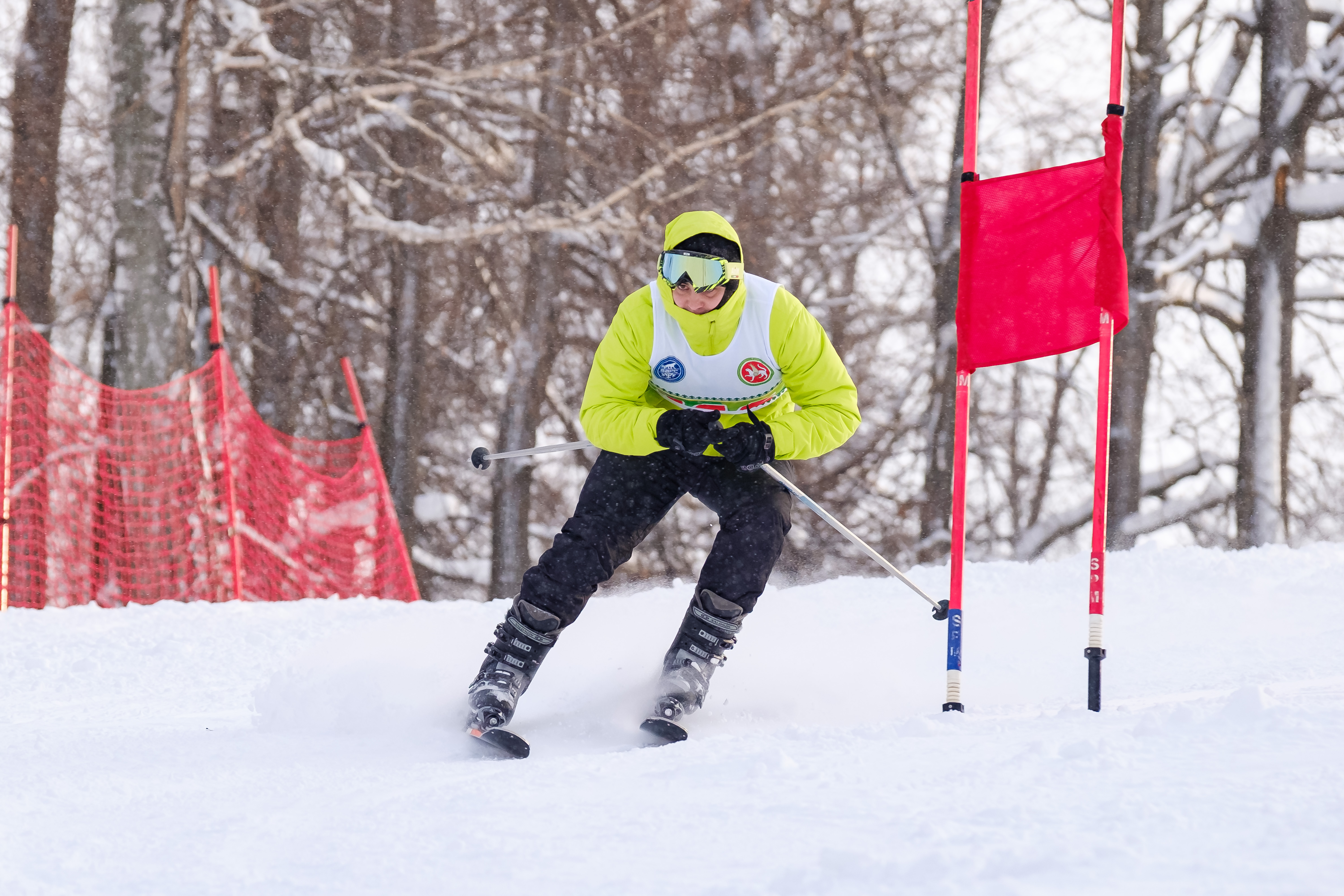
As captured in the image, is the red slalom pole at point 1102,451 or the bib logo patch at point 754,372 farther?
the bib logo patch at point 754,372

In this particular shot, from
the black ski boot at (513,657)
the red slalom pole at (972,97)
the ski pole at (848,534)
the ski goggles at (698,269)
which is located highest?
the red slalom pole at (972,97)

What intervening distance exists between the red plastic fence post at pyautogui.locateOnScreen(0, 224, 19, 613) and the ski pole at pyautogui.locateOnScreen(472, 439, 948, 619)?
4302 mm

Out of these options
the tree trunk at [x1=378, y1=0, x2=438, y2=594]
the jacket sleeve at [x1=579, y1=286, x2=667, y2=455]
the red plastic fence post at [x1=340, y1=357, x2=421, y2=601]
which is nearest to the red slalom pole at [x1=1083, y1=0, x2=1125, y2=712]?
the jacket sleeve at [x1=579, y1=286, x2=667, y2=455]

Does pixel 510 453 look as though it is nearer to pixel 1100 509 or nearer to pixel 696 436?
pixel 696 436

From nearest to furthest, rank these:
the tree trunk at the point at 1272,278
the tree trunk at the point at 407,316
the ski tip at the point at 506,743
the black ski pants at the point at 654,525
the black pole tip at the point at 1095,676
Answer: the ski tip at the point at 506,743
the black pole tip at the point at 1095,676
the black ski pants at the point at 654,525
the tree trunk at the point at 1272,278
the tree trunk at the point at 407,316

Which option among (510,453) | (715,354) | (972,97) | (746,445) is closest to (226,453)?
(510,453)

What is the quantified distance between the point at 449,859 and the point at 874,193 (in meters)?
13.5

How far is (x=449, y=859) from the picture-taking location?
223 cm

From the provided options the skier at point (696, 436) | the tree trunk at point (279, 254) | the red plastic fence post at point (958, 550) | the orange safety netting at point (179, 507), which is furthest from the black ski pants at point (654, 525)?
the tree trunk at point (279, 254)

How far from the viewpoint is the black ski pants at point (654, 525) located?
144 inches

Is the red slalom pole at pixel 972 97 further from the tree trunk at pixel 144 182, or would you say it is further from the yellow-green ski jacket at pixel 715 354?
the tree trunk at pixel 144 182

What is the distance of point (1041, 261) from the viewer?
384cm

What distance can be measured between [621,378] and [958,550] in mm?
1140

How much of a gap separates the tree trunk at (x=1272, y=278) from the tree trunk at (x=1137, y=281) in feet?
3.33
